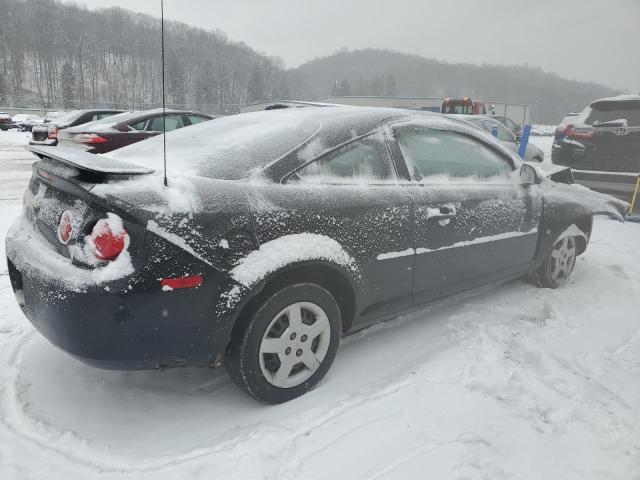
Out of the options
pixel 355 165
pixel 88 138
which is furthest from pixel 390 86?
pixel 355 165

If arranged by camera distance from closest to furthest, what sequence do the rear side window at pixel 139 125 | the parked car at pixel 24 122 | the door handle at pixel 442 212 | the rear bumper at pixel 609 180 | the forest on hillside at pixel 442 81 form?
the door handle at pixel 442 212 → the rear bumper at pixel 609 180 → the rear side window at pixel 139 125 → the parked car at pixel 24 122 → the forest on hillside at pixel 442 81

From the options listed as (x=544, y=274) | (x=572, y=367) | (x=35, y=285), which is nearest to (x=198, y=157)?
(x=35, y=285)

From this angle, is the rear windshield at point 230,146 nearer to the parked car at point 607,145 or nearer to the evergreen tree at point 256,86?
the parked car at point 607,145

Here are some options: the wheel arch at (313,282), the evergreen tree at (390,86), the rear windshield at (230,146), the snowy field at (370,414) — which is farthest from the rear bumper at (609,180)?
the evergreen tree at (390,86)

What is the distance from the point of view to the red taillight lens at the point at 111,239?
75.6 inches

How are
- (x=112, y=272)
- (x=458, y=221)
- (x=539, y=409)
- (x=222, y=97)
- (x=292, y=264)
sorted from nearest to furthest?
(x=112, y=272) < (x=292, y=264) < (x=539, y=409) < (x=458, y=221) < (x=222, y=97)

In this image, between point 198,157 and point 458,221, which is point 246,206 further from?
point 458,221

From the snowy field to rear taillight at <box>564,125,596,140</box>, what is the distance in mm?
5015

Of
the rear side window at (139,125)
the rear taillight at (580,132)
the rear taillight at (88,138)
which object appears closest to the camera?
the rear taillight at (580,132)

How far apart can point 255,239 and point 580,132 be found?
714 cm

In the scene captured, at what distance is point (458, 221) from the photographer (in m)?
3.11

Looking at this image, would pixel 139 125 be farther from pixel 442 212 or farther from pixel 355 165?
pixel 442 212

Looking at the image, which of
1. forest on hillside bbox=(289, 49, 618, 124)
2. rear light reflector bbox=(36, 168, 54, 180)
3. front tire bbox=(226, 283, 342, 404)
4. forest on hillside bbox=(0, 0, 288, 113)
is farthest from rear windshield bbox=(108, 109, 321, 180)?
forest on hillside bbox=(289, 49, 618, 124)

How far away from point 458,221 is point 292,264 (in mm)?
1361
